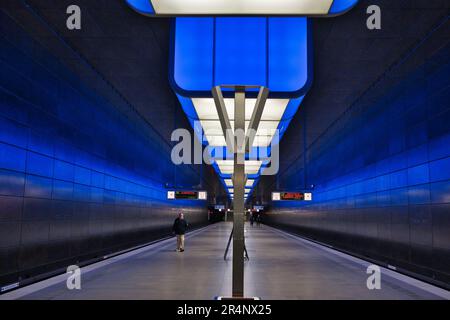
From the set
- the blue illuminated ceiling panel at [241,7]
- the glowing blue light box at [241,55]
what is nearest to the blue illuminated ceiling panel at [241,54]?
the glowing blue light box at [241,55]

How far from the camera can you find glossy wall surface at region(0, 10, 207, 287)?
834 cm

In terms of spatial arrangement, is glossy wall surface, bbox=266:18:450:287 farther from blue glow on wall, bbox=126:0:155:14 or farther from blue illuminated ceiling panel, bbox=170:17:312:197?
blue glow on wall, bbox=126:0:155:14

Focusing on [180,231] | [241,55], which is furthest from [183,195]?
[241,55]

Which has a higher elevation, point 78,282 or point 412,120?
point 412,120

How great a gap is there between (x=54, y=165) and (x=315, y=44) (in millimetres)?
7879

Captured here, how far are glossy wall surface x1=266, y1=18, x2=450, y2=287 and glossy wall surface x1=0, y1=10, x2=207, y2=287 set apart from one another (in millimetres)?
8707

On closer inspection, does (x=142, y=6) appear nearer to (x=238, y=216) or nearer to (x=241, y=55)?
(x=241, y=55)

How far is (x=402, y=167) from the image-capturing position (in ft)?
39.3

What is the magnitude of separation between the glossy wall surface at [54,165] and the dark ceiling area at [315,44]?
2.83ft

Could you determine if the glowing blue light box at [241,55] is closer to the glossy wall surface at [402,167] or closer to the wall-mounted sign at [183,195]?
the glossy wall surface at [402,167]

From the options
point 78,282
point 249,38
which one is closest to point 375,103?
point 249,38

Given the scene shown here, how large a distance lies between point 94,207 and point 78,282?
4.96 m
